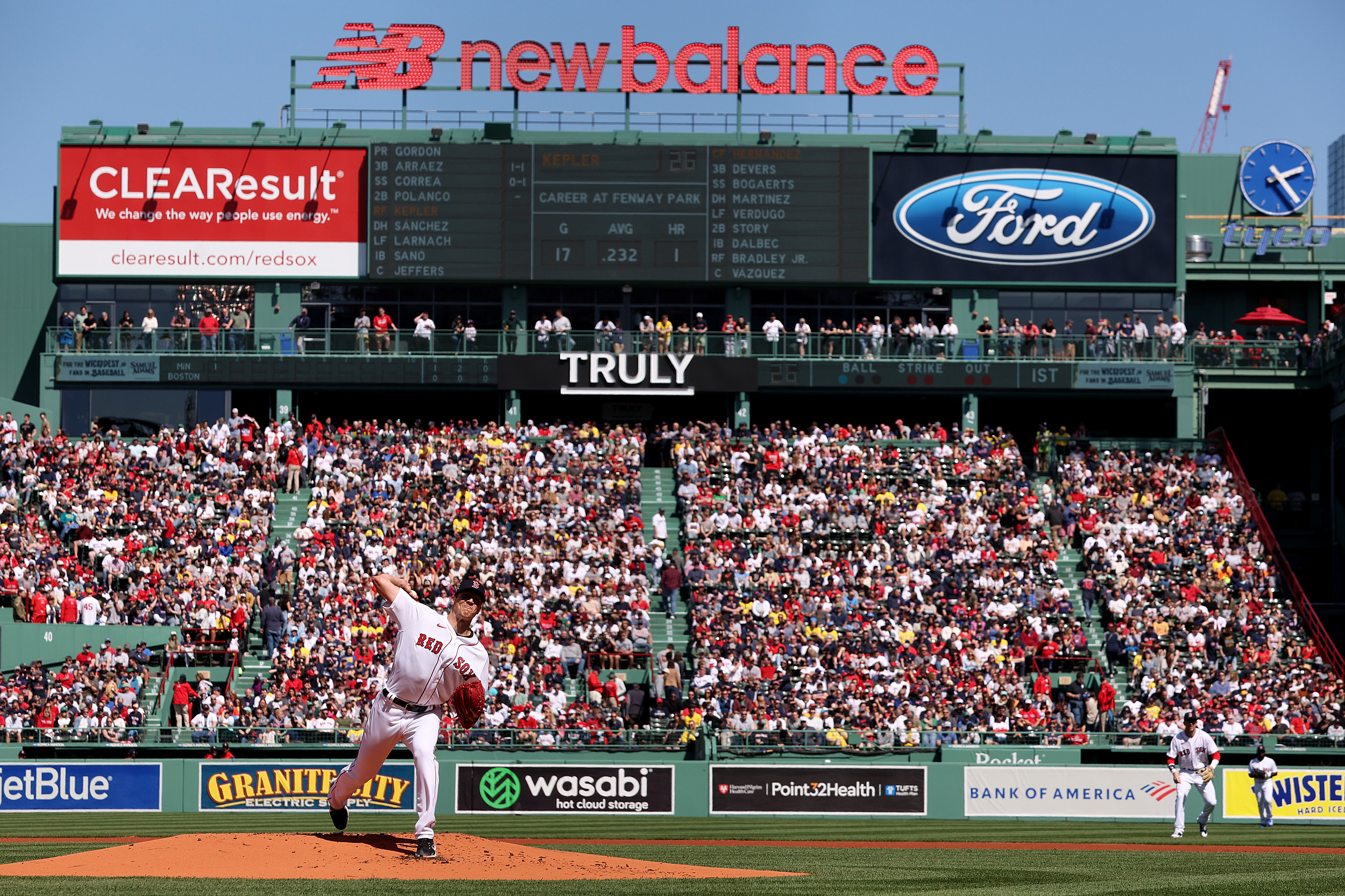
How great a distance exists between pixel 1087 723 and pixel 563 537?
12.4 meters

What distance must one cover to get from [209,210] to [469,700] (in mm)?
35860

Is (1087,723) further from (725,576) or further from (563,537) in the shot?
(563,537)

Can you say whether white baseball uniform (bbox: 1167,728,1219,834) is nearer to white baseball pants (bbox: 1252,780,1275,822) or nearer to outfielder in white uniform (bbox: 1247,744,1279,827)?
outfielder in white uniform (bbox: 1247,744,1279,827)

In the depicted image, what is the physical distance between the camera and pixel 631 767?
28609 millimetres

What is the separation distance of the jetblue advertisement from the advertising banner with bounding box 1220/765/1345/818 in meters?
21.5

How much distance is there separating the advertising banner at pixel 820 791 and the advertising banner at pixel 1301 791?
539cm

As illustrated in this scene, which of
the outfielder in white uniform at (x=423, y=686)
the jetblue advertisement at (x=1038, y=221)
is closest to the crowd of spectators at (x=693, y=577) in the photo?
the jetblue advertisement at (x=1038, y=221)

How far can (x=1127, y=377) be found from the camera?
151ft

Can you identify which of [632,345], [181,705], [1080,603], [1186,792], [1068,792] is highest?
[632,345]

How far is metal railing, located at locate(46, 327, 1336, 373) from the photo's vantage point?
149 ft

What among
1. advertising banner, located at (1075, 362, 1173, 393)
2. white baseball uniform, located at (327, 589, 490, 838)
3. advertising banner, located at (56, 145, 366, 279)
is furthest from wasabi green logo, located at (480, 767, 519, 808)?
advertising banner, located at (1075, 362, 1173, 393)

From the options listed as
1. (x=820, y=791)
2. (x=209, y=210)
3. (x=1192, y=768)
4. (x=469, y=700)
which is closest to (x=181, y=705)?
(x=820, y=791)

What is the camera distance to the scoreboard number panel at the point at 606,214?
4569 cm

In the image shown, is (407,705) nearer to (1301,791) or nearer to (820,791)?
(820,791)
